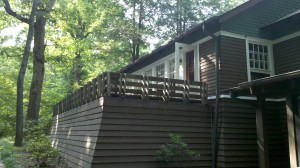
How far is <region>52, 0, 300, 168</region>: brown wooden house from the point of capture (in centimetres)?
908

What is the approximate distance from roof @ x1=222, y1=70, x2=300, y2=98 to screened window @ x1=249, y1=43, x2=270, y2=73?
309 centimetres

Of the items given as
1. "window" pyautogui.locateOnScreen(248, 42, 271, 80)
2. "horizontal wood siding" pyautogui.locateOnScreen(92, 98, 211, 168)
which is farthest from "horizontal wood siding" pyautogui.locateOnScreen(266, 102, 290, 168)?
"horizontal wood siding" pyautogui.locateOnScreen(92, 98, 211, 168)

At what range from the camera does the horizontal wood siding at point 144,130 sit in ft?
26.4

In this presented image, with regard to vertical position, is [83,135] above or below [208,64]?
below

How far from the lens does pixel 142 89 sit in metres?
9.11

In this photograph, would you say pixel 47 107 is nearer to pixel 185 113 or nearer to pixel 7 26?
pixel 7 26

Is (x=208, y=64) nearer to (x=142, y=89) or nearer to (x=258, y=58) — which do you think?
(x=258, y=58)

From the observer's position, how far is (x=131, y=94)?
9273 millimetres

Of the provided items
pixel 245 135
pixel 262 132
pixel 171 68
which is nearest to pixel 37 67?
pixel 171 68

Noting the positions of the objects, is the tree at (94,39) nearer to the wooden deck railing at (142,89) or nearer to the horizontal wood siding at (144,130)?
the wooden deck railing at (142,89)

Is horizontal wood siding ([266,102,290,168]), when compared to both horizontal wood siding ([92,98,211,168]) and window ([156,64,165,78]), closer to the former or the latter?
horizontal wood siding ([92,98,211,168])

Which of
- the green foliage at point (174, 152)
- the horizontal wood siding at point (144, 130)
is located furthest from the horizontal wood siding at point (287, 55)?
the green foliage at point (174, 152)

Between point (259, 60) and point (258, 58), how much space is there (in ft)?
0.27

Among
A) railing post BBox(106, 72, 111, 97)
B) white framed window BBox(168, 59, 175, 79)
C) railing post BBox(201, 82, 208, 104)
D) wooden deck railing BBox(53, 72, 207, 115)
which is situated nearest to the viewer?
railing post BBox(106, 72, 111, 97)
